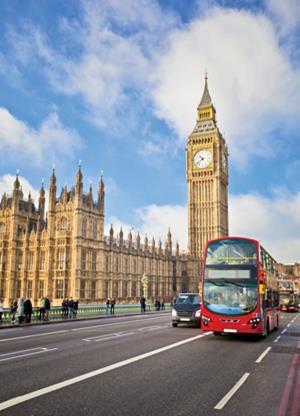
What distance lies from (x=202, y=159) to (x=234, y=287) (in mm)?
85317

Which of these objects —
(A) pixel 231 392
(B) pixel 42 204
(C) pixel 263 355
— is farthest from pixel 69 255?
(A) pixel 231 392

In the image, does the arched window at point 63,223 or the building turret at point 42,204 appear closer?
the arched window at point 63,223

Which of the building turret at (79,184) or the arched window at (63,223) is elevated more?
the building turret at (79,184)

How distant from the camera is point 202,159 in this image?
98.9 m

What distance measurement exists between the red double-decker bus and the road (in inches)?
A: 46.8

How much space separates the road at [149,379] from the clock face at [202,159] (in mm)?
85940

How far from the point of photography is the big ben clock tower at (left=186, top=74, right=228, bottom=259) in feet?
313

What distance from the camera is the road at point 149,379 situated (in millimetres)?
6750

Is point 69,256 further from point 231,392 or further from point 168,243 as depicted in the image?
point 231,392

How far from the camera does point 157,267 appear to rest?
81.6 m

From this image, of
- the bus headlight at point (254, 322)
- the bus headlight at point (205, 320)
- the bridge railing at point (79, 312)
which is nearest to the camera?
the bus headlight at point (254, 322)

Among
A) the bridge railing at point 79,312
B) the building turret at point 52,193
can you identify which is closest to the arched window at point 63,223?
the building turret at point 52,193

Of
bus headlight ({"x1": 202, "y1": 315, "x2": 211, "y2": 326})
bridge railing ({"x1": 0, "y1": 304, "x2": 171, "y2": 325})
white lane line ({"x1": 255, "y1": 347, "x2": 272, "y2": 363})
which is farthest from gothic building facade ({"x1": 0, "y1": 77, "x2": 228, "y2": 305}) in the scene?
white lane line ({"x1": 255, "y1": 347, "x2": 272, "y2": 363})

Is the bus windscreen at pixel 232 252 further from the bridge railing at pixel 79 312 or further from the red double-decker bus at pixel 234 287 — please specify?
the bridge railing at pixel 79 312
